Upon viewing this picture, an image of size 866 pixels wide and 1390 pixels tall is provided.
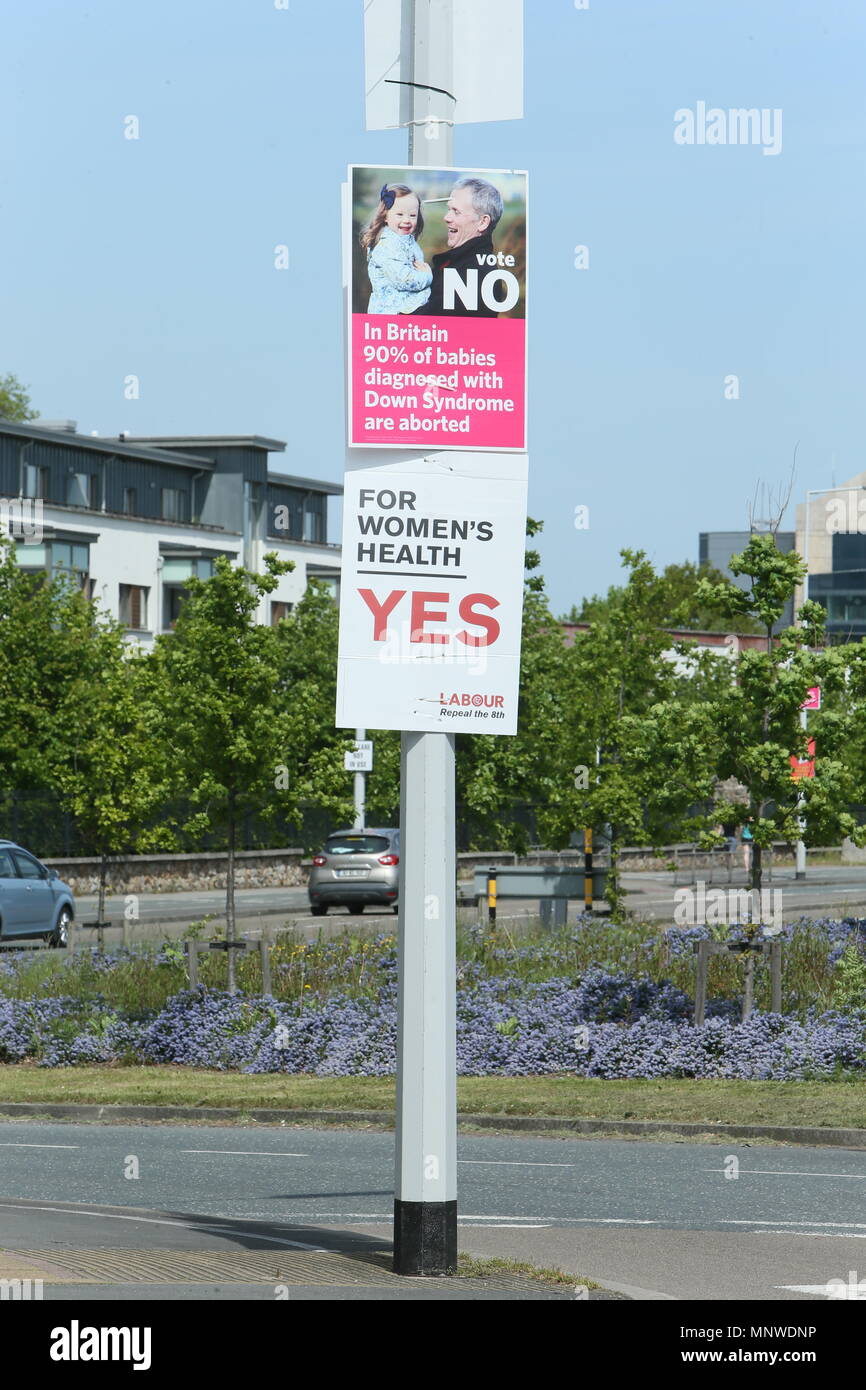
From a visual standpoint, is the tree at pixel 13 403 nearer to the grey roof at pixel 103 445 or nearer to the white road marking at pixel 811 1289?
the grey roof at pixel 103 445

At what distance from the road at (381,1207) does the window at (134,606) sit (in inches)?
2424

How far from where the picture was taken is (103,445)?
75938 millimetres

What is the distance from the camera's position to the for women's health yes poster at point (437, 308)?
7.99m

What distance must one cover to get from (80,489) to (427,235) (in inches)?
2720

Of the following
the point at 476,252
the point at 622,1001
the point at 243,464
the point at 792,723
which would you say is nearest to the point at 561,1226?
the point at 476,252

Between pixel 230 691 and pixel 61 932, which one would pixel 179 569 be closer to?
pixel 61 932

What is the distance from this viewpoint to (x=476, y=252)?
8.03m

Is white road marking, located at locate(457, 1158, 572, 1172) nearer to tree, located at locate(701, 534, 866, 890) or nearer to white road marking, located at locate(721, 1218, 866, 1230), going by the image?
white road marking, located at locate(721, 1218, 866, 1230)

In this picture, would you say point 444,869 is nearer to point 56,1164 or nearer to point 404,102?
point 404,102

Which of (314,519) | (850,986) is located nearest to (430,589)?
(850,986)

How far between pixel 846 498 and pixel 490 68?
100660 mm

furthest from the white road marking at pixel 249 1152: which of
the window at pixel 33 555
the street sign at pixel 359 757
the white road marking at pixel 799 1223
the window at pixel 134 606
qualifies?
the window at pixel 134 606

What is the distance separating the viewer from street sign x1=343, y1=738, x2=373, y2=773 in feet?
148

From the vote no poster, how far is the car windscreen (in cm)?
3077
